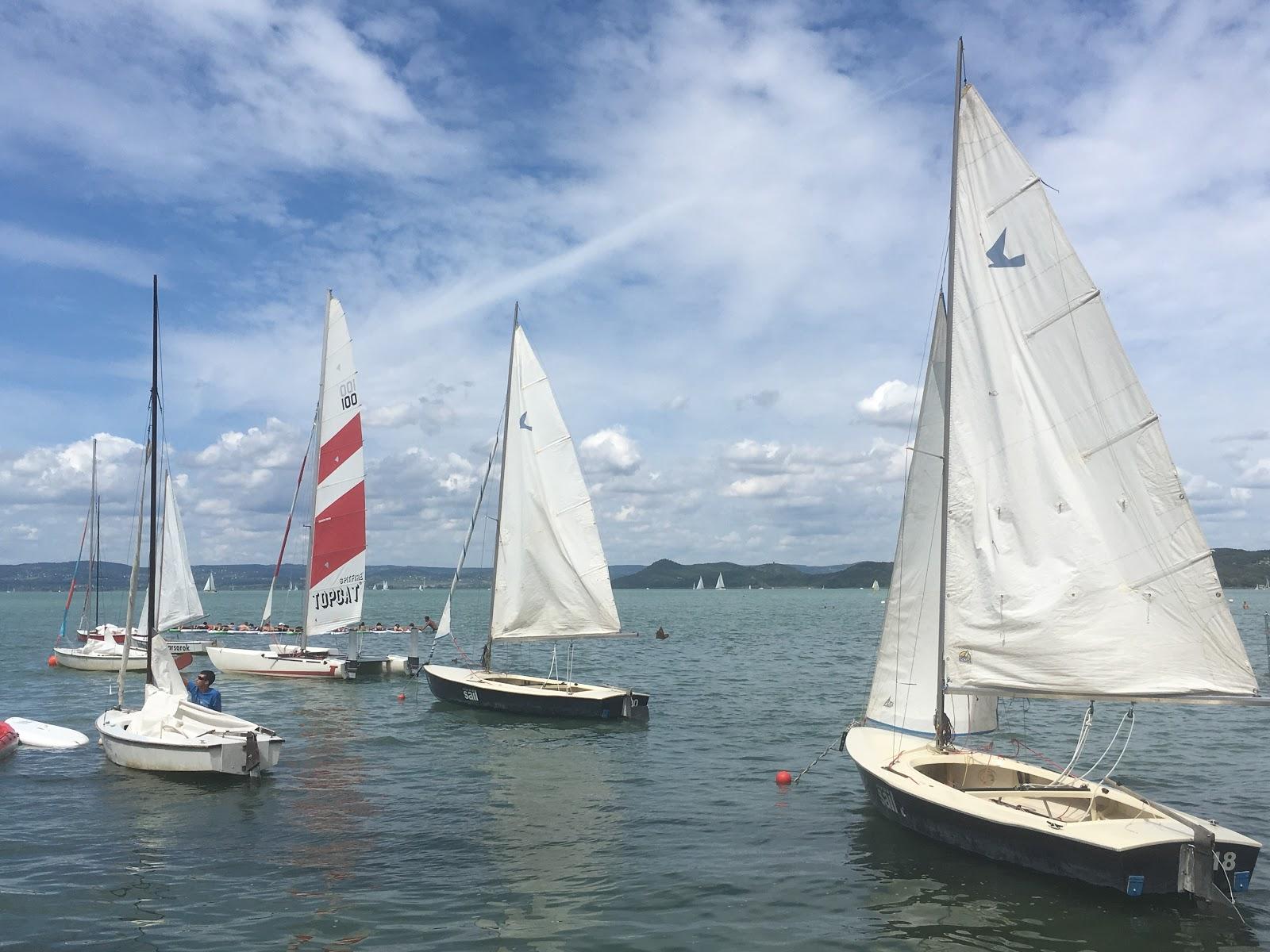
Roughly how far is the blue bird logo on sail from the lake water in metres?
9.01

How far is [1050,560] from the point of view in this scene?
14078 millimetres

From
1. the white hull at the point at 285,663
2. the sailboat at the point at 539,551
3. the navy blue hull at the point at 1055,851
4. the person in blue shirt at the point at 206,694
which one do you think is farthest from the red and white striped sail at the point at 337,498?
the navy blue hull at the point at 1055,851

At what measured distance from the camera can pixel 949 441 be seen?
1531 cm

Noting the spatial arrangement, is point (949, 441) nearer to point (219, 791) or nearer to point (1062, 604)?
point (1062, 604)

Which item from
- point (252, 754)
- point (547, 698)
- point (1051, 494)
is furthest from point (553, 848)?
point (547, 698)

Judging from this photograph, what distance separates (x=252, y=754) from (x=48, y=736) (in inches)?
345

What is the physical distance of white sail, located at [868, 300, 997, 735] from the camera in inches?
684

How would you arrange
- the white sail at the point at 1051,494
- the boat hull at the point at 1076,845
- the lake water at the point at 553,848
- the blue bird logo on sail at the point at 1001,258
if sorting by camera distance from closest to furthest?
the boat hull at the point at 1076,845 → the lake water at the point at 553,848 → the white sail at the point at 1051,494 → the blue bird logo on sail at the point at 1001,258

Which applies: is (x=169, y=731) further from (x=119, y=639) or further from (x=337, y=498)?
(x=119, y=639)

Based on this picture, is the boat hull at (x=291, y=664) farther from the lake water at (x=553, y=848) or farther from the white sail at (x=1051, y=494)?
the white sail at (x=1051, y=494)

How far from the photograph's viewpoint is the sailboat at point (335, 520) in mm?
38562

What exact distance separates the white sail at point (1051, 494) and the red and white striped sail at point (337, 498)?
2896 centimetres

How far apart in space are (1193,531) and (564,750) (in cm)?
1643

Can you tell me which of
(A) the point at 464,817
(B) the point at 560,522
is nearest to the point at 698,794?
(A) the point at 464,817
